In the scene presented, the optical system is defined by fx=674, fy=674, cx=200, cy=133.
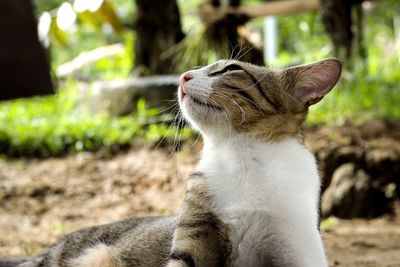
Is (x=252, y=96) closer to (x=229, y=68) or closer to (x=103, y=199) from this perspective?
(x=229, y=68)

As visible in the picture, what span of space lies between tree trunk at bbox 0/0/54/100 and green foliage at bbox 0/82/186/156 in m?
6.01

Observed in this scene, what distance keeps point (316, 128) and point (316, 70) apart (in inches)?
183

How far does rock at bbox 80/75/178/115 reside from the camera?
8.81m

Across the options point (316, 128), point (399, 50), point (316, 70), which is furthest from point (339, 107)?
point (316, 70)

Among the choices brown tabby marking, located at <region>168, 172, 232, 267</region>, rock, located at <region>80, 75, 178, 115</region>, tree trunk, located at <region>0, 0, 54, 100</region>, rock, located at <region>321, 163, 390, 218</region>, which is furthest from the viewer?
rock, located at <region>80, 75, 178, 115</region>

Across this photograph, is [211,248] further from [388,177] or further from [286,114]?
[388,177]

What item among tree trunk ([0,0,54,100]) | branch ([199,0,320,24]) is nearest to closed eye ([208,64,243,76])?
tree trunk ([0,0,54,100])

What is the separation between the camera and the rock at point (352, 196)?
6426 mm

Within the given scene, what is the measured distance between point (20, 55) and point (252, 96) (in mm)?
1697

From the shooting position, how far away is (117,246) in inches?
136

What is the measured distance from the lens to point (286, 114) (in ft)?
10.8

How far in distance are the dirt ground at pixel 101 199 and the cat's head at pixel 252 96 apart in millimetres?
1592

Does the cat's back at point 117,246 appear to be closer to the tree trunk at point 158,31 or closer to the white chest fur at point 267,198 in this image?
the white chest fur at point 267,198

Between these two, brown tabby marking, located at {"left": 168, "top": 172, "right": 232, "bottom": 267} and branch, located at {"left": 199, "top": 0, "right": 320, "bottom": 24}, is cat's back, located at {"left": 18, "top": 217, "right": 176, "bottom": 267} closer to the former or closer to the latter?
brown tabby marking, located at {"left": 168, "top": 172, "right": 232, "bottom": 267}
